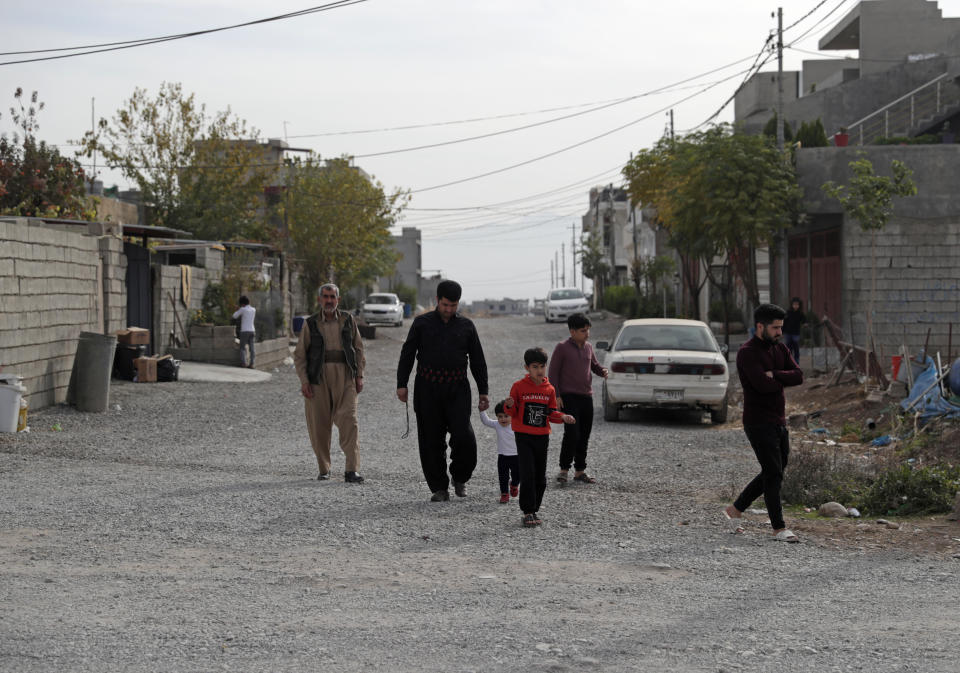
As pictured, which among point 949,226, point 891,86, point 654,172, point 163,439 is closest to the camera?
point 163,439

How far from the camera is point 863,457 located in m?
12.5

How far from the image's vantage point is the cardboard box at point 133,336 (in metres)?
20.5

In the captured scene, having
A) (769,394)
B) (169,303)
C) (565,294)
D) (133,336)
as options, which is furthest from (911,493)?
(565,294)

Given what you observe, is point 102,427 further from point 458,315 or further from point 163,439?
point 458,315

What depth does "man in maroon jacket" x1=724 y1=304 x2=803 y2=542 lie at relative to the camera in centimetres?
778

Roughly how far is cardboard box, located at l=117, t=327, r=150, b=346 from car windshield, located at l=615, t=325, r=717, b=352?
9.31 meters

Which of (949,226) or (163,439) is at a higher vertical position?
(949,226)

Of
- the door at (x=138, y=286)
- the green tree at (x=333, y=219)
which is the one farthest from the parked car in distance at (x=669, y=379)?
the green tree at (x=333, y=219)

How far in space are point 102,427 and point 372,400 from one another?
5848mm

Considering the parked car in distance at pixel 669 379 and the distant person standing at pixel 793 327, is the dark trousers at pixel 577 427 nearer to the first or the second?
the parked car in distance at pixel 669 379

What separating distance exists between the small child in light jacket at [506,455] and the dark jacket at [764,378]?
1871 millimetres

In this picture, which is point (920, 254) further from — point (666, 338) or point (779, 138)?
point (666, 338)

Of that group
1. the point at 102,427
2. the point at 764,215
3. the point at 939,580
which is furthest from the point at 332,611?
the point at 764,215

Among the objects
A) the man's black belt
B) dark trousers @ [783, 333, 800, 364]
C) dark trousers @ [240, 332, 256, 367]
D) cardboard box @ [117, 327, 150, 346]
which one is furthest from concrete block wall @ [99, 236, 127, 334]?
dark trousers @ [783, 333, 800, 364]
